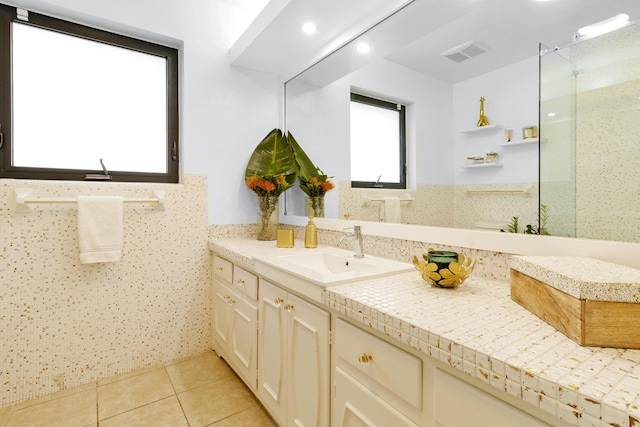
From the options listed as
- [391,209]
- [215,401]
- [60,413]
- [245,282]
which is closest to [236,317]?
[245,282]

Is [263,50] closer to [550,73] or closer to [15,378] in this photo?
[550,73]

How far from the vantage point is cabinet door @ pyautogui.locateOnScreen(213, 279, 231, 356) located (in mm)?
1983

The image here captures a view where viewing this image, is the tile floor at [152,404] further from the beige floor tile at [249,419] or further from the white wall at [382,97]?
the white wall at [382,97]

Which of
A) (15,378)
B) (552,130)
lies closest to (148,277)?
(15,378)

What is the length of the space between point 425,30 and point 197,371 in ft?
7.63

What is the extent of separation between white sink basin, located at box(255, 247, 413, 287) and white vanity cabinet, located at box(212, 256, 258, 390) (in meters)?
0.23

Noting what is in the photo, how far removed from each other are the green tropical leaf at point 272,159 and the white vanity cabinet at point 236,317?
28.6 inches

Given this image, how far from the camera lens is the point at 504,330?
2.38ft

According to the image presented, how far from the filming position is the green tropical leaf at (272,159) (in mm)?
2387

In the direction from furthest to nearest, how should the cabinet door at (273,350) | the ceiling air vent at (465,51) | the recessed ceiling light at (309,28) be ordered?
the recessed ceiling light at (309,28) < the cabinet door at (273,350) < the ceiling air vent at (465,51)

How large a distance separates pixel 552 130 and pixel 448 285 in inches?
25.0

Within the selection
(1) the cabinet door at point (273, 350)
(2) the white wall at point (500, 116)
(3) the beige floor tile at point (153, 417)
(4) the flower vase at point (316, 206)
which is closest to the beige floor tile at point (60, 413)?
(3) the beige floor tile at point (153, 417)

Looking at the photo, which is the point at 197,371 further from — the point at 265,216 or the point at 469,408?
the point at 469,408

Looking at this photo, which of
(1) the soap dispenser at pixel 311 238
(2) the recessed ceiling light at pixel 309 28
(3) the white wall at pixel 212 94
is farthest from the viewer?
(3) the white wall at pixel 212 94
